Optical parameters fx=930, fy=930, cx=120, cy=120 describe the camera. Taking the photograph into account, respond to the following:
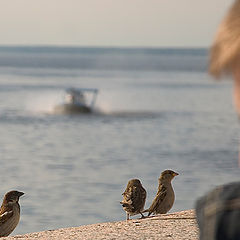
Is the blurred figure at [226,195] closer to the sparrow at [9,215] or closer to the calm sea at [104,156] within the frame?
the sparrow at [9,215]

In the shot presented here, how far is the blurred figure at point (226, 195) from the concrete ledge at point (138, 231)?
678 centimetres

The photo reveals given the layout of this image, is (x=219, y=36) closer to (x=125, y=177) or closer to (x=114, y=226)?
(x=114, y=226)

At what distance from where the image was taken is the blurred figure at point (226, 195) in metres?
0.97

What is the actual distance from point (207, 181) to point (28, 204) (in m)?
5.26

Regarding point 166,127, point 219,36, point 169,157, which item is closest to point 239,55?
point 219,36

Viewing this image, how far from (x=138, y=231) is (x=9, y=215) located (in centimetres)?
170

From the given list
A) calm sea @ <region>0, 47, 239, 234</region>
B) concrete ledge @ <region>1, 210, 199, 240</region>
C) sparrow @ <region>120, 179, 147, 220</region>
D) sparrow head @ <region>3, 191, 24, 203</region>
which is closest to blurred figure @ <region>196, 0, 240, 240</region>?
concrete ledge @ <region>1, 210, 199, 240</region>

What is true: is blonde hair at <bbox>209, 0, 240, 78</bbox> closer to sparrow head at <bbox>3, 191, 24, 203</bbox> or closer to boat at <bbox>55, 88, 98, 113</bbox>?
sparrow head at <bbox>3, 191, 24, 203</bbox>

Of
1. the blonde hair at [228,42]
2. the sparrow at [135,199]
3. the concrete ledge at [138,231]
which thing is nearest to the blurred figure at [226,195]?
the blonde hair at [228,42]

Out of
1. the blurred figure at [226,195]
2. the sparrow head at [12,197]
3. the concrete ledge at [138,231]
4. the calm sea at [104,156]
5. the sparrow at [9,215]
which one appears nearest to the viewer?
the blurred figure at [226,195]

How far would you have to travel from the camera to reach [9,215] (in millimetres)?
9523

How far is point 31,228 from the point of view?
13.9m

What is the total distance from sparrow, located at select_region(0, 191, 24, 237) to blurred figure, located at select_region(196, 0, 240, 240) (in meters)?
8.56

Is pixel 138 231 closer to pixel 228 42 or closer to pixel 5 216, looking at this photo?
pixel 5 216
